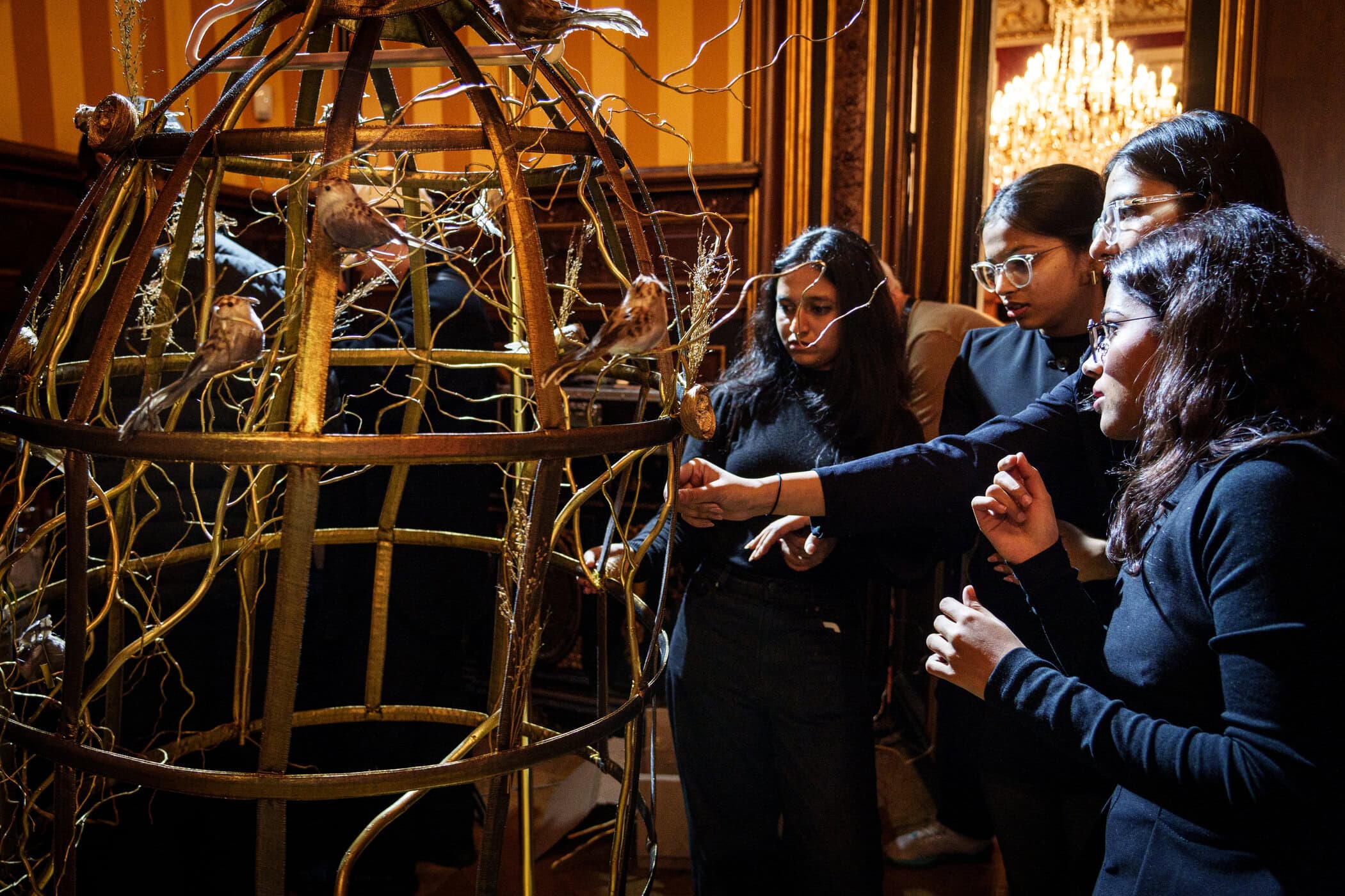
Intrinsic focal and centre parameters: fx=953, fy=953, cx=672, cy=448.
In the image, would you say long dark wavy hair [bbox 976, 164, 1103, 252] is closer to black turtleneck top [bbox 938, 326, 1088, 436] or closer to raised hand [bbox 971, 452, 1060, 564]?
black turtleneck top [bbox 938, 326, 1088, 436]

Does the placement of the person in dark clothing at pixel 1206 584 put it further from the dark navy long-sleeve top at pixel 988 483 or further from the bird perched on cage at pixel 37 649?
the bird perched on cage at pixel 37 649

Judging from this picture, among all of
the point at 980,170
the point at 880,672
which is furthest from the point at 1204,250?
the point at 980,170

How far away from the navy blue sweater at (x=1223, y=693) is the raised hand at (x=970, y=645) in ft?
0.06

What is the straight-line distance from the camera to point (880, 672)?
2.30m

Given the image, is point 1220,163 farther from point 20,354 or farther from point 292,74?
point 292,74

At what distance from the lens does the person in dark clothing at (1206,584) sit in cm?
70

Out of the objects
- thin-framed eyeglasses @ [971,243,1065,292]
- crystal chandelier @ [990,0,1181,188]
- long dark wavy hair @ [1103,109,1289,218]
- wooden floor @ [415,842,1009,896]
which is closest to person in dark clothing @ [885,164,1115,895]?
thin-framed eyeglasses @ [971,243,1065,292]

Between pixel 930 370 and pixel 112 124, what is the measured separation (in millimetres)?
1625

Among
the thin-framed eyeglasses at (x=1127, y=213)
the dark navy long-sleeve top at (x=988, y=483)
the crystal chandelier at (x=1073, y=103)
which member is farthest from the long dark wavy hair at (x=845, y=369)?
the crystal chandelier at (x=1073, y=103)

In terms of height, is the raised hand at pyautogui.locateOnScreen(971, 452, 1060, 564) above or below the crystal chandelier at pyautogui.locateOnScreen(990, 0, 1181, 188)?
below

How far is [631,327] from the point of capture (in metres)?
0.57

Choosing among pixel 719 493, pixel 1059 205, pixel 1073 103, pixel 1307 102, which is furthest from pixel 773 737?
pixel 1073 103

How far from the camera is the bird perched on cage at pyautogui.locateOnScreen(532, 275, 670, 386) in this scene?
56cm

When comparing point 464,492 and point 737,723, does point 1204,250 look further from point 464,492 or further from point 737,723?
point 464,492
